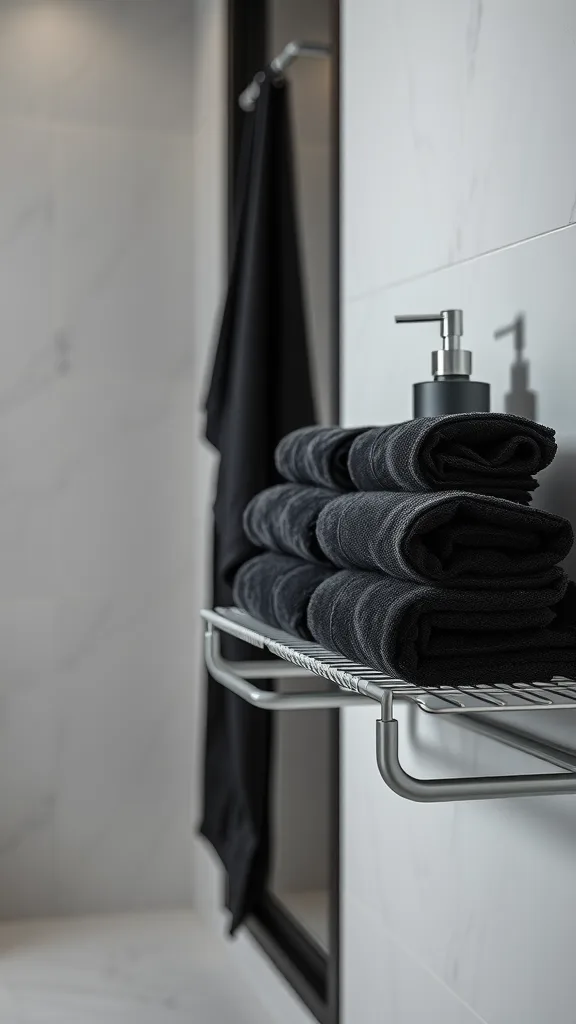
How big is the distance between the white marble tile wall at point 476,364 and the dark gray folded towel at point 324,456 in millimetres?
165

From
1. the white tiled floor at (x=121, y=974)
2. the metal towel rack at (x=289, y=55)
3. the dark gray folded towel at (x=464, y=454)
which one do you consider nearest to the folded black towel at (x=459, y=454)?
the dark gray folded towel at (x=464, y=454)

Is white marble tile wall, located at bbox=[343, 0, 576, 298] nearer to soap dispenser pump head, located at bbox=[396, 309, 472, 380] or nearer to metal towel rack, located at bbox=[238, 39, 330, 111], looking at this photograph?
soap dispenser pump head, located at bbox=[396, 309, 472, 380]

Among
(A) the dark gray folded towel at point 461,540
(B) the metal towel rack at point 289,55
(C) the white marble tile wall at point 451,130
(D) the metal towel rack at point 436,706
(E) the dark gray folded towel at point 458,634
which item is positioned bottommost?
(D) the metal towel rack at point 436,706

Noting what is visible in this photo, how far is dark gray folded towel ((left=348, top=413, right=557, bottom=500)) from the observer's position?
0.83 metres

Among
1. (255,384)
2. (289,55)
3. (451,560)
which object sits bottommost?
(451,560)

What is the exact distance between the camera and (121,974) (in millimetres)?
2061

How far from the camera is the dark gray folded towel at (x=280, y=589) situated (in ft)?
3.30

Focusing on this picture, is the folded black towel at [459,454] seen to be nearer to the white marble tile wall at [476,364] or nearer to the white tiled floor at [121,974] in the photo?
the white marble tile wall at [476,364]

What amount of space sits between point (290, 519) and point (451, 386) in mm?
203

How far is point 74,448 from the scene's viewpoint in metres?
2.37

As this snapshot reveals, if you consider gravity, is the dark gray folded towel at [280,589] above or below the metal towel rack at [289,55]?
below

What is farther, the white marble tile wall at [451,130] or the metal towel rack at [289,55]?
the metal towel rack at [289,55]

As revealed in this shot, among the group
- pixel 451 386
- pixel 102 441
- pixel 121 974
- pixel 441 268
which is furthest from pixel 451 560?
pixel 102 441

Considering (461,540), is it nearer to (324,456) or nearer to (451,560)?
(451,560)
